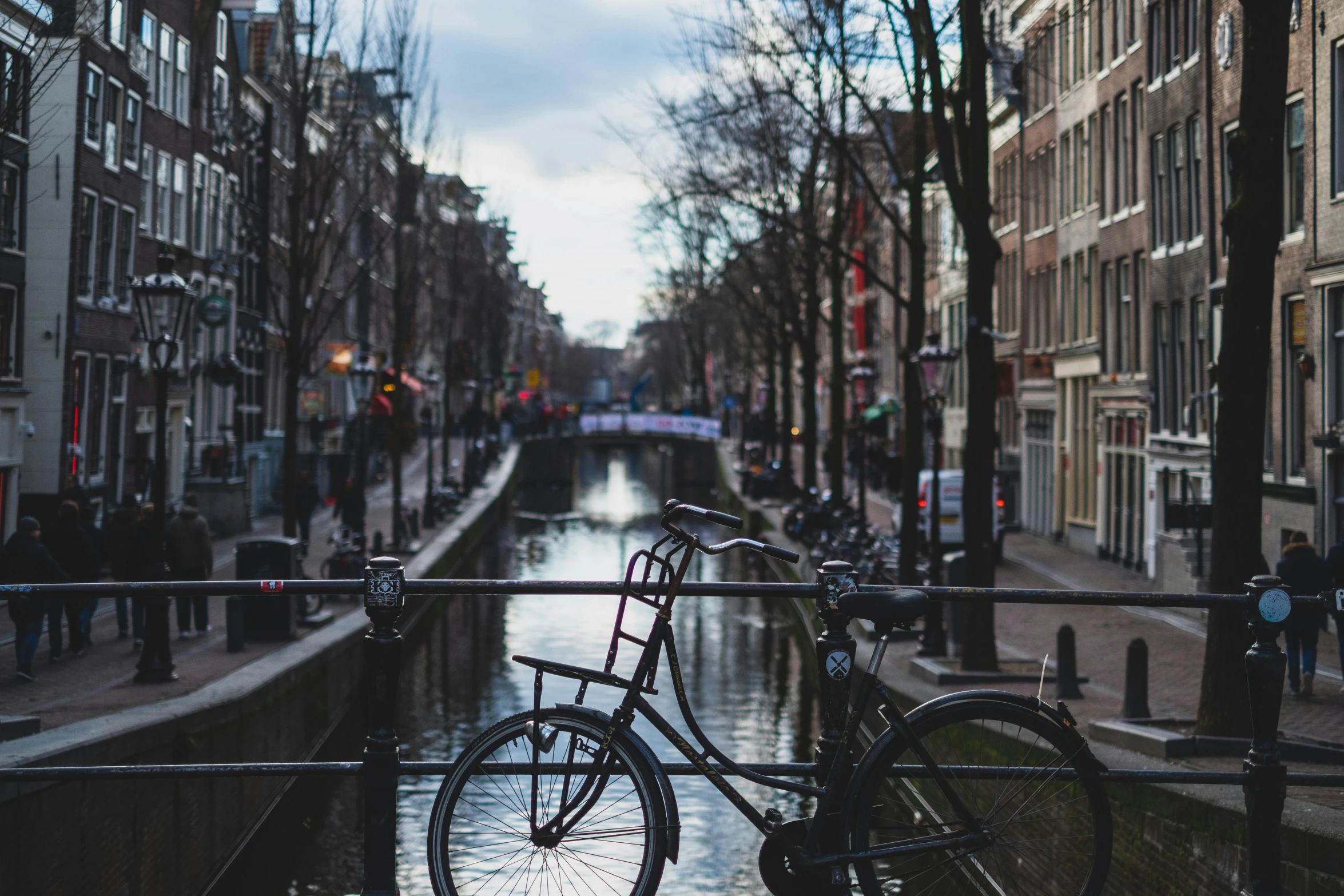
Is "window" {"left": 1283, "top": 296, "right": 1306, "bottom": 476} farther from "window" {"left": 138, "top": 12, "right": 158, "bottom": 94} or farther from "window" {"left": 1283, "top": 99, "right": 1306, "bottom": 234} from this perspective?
"window" {"left": 138, "top": 12, "right": 158, "bottom": 94}

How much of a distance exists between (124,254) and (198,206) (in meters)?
7.84

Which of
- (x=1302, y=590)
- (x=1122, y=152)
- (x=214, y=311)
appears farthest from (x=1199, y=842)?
(x=214, y=311)

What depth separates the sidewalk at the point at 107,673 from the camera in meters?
14.1

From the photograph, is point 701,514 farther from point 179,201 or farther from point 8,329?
point 179,201

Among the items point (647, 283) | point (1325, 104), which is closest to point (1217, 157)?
point (1325, 104)

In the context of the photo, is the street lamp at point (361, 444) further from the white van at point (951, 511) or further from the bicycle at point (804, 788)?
the bicycle at point (804, 788)

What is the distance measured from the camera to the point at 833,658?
5.03 metres

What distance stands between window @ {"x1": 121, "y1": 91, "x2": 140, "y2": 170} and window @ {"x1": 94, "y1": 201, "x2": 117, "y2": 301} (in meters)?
1.39

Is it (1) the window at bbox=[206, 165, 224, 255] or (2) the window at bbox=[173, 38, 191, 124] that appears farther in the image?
A: (1) the window at bbox=[206, 165, 224, 255]

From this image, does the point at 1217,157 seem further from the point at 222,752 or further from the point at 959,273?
the point at 959,273

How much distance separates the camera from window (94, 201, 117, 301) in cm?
3500

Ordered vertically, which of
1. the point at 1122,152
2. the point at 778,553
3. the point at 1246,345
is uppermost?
the point at 1122,152

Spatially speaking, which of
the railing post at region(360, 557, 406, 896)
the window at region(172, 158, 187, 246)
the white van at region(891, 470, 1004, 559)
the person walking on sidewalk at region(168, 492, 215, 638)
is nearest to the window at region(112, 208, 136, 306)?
the window at region(172, 158, 187, 246)

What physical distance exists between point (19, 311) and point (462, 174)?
23.6 metres
